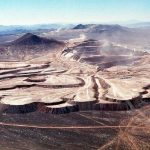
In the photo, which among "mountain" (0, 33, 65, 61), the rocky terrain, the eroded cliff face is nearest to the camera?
the rocky terrain

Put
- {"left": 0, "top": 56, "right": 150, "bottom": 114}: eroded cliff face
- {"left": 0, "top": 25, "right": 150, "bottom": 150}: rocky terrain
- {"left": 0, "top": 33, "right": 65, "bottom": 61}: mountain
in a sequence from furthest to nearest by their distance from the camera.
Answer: {"left": 0, "top": 33, "right": 65, "bottom": 61}: mountain
{"left": 0, "top": 56, "right": 150, "bottom": 114}: eroded cliff face
{"left": 0, "top": 25, "right": 150, "bottom": 150}: rocky terrain

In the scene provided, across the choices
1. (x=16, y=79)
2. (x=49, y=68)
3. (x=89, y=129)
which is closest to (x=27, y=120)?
(x=89, y=129)

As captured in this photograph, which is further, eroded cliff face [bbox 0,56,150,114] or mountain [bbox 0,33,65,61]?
mountain [bbox 0,33,65,61]

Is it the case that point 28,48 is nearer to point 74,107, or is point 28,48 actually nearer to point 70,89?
point 70,89

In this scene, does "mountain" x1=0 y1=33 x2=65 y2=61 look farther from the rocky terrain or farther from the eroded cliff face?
the eroded cliff face

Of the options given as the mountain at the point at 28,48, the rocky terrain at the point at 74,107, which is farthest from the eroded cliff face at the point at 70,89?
the mountain at the point at 28,48

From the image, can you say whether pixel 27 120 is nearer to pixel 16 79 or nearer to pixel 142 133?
pixel 142 133

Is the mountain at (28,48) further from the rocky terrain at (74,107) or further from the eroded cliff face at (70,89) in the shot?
the eroded cliff face at (70,89)

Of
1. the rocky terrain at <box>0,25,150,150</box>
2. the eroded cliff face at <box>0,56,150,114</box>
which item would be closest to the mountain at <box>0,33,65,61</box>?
the rocky terrain at <box>0,25,150,150</box>

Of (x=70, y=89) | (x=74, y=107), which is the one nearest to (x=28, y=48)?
(x=70, y=89)

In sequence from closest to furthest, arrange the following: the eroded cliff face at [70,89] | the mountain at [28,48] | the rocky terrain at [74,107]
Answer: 1. the rocky terrain at [74,107]
2. the eroded cliff face at [70,89]
3. the mountain at [28,48]

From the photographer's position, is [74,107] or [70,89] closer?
[74,107]
